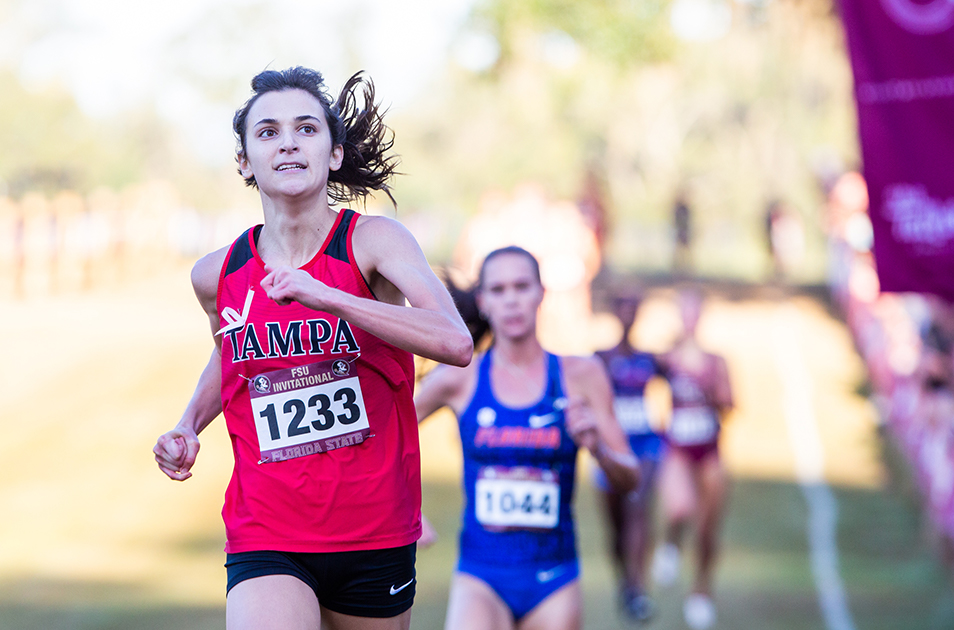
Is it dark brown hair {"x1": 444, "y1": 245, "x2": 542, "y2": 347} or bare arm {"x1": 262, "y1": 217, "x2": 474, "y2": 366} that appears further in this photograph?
dark brown hair {"x1": 444, "y1": 245, "x2": 542, "y2": 347}

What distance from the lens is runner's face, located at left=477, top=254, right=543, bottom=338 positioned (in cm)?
499

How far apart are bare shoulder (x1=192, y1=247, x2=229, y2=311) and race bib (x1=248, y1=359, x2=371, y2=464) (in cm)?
34

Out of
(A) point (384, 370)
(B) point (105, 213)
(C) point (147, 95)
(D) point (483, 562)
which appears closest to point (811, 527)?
(D) point (483, 562)

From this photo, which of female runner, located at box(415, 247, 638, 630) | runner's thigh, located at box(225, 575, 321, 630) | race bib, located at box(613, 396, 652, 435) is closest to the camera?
runner's thigh, located at box(225, 575, 321, 630)

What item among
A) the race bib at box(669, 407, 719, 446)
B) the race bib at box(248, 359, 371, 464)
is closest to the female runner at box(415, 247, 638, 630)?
the race bib at box(248, 359, 371, 464)

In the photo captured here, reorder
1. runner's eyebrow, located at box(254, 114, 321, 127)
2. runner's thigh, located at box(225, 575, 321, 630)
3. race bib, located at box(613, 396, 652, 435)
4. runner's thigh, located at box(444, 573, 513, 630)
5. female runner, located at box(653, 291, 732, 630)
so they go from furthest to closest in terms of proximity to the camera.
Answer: female runner, located at box(653, 291, 732, 630) < race bib, located at box(613, 396, 652, 435) < runner's thigh, located at box(444, 573, 513, 630) < runner's eyebrow, located at box(254, 114, 321, 127) < runner's thigh, located at box(225, 575, 321, 630)

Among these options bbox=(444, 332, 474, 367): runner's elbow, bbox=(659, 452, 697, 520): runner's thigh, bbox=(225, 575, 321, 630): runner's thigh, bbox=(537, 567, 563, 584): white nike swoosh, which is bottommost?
bbox=(537, 567, 563, 584): white nike swoosh

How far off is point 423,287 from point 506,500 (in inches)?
74.8

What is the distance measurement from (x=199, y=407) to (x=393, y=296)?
2.33ft

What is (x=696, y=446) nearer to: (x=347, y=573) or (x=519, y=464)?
(x=519, y=464)

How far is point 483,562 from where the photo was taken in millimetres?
4812

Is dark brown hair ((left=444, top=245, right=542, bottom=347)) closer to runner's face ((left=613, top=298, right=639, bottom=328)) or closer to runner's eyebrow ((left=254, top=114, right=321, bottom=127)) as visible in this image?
runner's eyebrow ((left=254, top=114, right=321, bottom=127))

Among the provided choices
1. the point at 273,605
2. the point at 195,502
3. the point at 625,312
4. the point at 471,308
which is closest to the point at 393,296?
the point at 273,605

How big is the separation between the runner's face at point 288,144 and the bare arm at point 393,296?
20 centimetres
